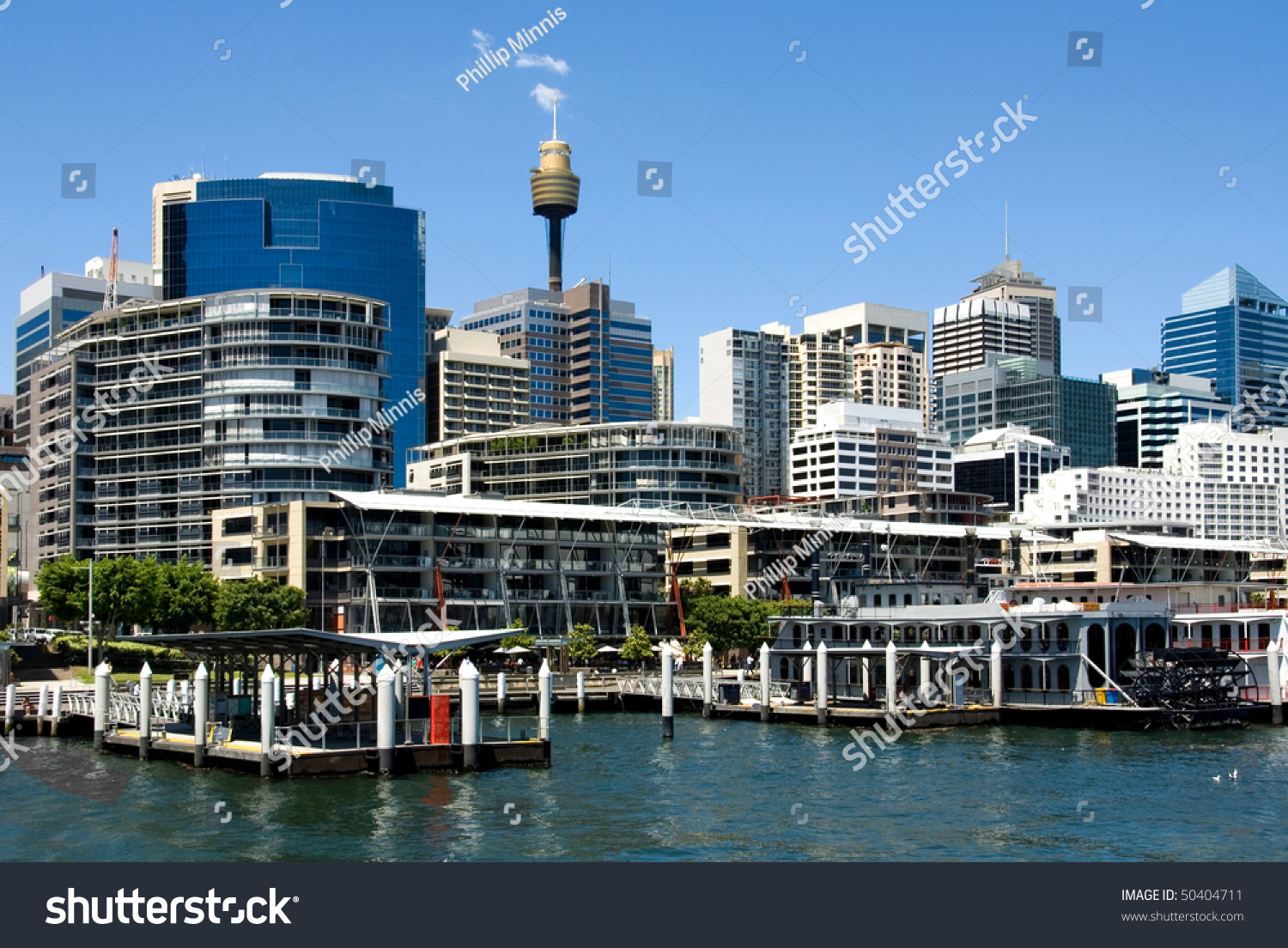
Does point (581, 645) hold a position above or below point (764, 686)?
above

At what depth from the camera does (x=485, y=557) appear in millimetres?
123250

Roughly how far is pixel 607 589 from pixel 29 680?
4955 cm

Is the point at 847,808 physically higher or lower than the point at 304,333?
lower

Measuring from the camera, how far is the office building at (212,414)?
151250 millimetres

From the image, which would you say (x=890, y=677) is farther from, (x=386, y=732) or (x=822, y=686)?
(x=386, y=732)

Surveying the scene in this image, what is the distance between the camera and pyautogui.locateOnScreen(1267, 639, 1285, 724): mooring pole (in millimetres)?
78438

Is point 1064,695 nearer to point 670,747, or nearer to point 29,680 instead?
point 670,747

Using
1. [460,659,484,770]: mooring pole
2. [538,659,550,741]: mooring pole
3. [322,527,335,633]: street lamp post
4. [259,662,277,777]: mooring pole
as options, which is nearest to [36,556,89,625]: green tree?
[322,527,335,633]: street lamp post

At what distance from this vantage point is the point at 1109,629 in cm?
8144

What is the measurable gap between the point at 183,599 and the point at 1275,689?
77.6 metres

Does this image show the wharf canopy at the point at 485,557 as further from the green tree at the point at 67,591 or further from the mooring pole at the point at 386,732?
the mooring pole at the point at 386,732

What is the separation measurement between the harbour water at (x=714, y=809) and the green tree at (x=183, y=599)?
1908 inches

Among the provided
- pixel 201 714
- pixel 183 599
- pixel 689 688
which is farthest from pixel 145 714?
pixel 183 599
